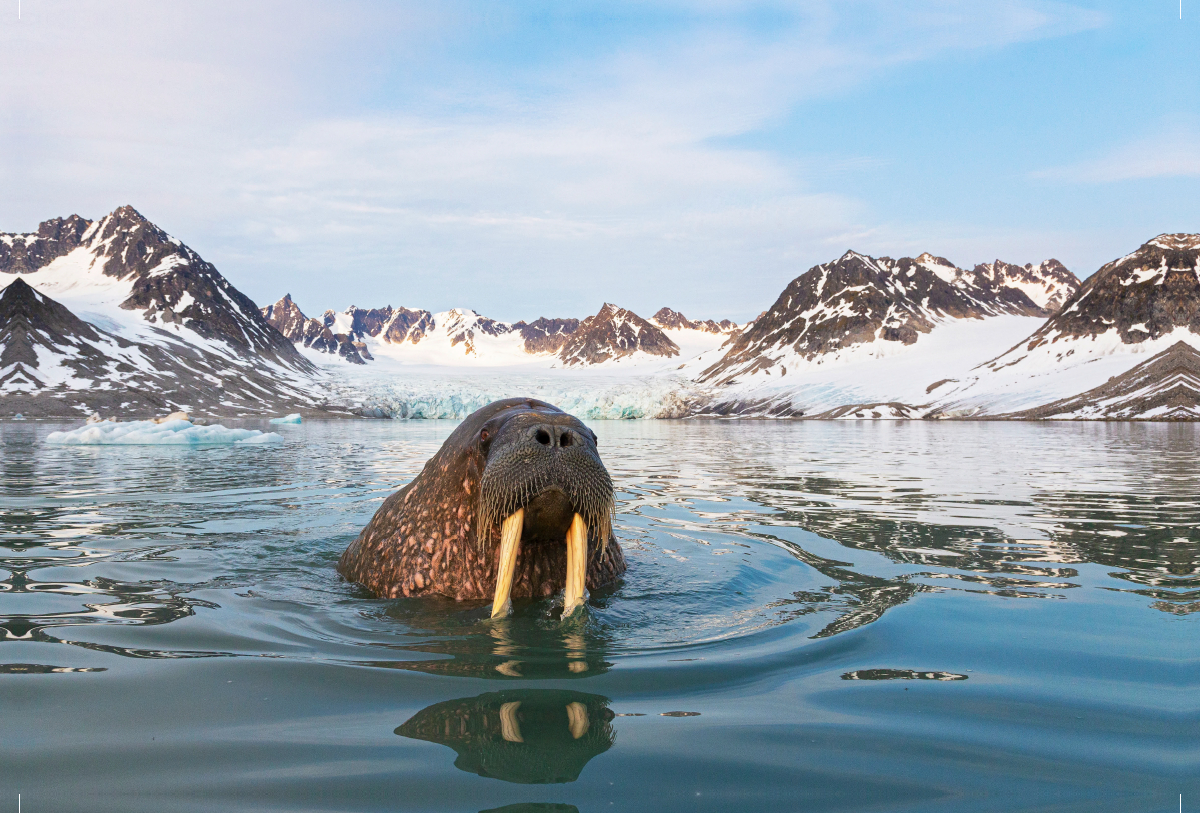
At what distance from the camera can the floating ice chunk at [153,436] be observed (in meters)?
34.6

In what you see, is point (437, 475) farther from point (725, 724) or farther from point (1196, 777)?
point (1196, 777)

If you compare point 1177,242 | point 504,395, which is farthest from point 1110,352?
point 504,395

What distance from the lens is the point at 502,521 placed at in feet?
19.2

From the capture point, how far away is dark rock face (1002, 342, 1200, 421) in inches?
3706

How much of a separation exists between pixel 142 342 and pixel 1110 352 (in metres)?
154

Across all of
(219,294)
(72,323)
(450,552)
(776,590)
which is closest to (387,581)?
(450,552)

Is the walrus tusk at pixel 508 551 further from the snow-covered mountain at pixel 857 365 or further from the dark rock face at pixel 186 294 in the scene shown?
the dark rock face at pixel 186 294

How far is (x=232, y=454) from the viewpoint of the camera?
2800 cm

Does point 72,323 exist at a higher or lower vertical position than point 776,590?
higher

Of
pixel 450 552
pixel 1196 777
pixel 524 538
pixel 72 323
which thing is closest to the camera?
pixel 1196 777

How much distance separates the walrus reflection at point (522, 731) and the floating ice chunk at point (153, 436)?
115 feet

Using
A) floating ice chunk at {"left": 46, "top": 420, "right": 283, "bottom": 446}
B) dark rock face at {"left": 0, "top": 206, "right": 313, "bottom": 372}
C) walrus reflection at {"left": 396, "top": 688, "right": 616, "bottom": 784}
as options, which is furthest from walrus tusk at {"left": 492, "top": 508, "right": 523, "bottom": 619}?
dark rock face at {"left": 0, "top": 206, "right": 313, "bottom": 372}

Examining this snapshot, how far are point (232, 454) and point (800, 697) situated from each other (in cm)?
2735

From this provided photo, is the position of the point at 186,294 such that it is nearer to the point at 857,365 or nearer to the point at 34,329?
the point at 34,329
